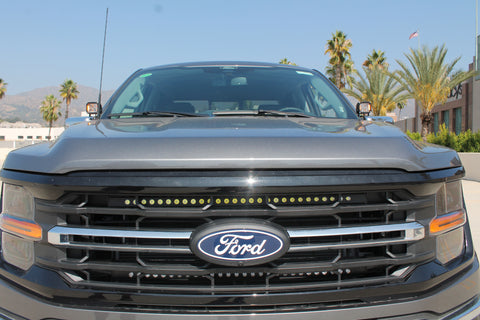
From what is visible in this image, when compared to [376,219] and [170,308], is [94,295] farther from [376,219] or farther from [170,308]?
[376,219]

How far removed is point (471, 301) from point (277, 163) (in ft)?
3.44

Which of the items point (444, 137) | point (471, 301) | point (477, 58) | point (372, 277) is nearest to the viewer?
point (372, 277)

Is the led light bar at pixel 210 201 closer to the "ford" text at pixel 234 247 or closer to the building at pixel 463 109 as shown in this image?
the "ford" text at pixel 234 247

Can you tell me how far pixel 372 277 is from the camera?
1668 mm

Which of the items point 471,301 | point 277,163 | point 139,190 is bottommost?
point 471,301

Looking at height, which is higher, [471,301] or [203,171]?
[203,171]

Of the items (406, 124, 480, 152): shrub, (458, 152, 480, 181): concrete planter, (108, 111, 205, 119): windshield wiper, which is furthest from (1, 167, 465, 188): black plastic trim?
(406, 124, 480, 152): shrub

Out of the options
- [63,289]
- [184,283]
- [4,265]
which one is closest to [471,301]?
[184,283]

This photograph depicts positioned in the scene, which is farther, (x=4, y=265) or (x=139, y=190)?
(x=4, y=265)

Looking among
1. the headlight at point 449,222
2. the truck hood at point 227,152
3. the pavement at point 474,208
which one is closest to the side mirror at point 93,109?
the truck hood at point 227,152

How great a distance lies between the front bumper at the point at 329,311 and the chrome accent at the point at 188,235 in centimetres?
22

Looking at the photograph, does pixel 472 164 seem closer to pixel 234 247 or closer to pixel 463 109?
pixel 234 247

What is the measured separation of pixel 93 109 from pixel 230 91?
3.22 ft

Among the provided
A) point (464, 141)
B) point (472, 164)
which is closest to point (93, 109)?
point (472, 164)
